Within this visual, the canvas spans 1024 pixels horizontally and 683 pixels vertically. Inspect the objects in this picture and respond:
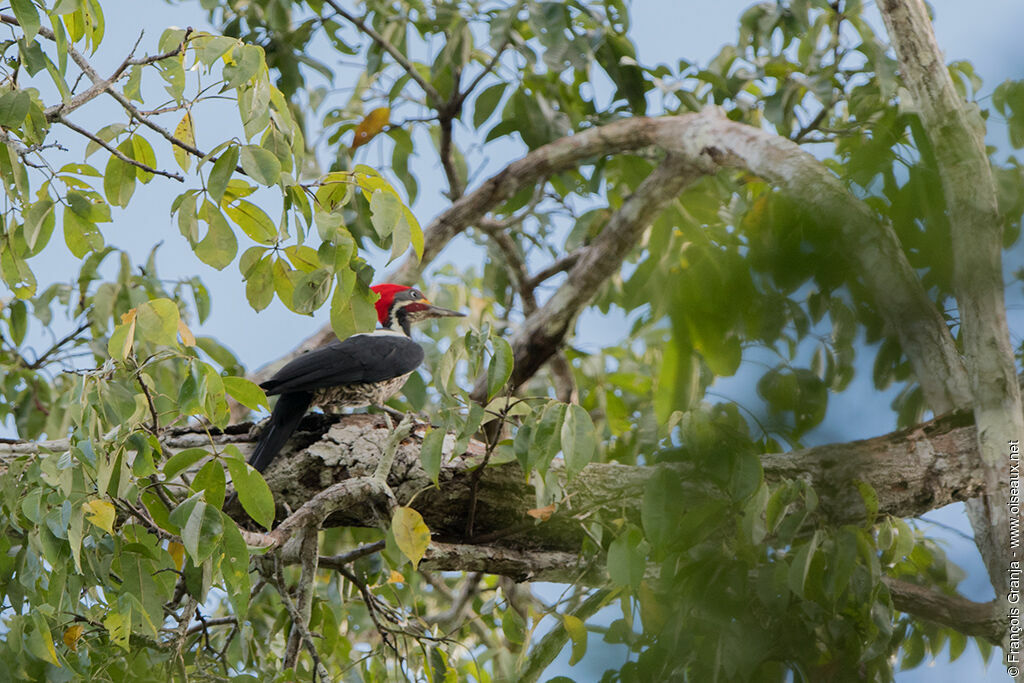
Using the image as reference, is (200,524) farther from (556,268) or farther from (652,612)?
(556,268)

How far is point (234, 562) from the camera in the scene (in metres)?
1.58

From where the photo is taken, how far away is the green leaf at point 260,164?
62.3 inches

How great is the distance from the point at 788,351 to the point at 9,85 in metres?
1.82

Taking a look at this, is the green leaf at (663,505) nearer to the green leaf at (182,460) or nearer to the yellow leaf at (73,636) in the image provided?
the green leaf at (182,460)

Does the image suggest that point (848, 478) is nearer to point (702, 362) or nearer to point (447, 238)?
point (702, 362)

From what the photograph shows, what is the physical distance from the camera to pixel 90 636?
1.89 metres

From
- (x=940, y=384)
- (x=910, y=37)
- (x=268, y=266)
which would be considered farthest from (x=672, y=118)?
(x=940, y=384)

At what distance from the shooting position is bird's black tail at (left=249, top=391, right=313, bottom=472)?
243 cm

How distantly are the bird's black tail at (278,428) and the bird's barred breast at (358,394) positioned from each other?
0.77m

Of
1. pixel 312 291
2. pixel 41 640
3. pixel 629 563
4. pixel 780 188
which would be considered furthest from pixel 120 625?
pixel 780 188

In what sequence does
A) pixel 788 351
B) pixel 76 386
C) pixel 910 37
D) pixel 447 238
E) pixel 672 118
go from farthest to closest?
pixel 447 238, pixel 672 118, pixel 910 37, pixel 76 386, pixel 788 351

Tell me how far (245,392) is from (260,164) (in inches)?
17.4

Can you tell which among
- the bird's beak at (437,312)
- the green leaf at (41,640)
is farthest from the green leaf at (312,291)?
the bird's beak at (437,312)

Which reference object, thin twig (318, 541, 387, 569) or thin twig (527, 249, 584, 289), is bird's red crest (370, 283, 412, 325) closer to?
thin twig (527, 249, 584, 289)
